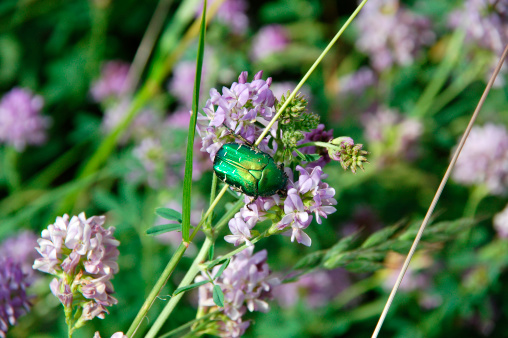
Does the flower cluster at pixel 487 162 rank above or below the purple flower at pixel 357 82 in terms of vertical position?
below

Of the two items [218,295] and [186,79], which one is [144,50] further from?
[218,295]

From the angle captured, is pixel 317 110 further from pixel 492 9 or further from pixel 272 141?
pixel 272 141

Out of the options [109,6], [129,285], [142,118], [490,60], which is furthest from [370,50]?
[129,285]

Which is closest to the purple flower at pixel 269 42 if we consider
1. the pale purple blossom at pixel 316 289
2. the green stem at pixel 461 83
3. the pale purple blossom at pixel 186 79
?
the pale purple blossom at pixel 186 79

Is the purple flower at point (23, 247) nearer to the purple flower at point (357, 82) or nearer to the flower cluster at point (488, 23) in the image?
the purple flower at point (357, 82)

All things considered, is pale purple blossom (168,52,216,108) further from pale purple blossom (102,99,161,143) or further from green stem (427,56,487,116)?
green stem (427,56,487,116)

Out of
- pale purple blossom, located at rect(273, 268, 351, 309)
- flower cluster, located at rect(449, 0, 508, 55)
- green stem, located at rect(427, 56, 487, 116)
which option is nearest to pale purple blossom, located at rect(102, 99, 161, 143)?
pale purple blossom, located at rect(273, 268, 351, 309)
